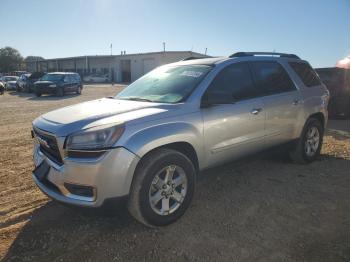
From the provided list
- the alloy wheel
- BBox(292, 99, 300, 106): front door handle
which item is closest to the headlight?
the alloy wheel

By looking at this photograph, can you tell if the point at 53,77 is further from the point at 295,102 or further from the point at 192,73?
the point at 192,73

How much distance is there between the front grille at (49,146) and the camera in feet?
11.3

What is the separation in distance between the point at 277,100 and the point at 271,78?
1.17ft

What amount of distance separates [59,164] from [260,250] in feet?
6.83

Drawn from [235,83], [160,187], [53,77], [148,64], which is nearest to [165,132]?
[160,187]

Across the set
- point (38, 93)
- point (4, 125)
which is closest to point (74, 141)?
point (4, 125)

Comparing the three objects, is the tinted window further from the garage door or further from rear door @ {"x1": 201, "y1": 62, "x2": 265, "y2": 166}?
the garage door

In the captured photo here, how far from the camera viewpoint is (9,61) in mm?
82438

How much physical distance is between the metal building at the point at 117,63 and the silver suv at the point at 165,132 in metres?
44.1

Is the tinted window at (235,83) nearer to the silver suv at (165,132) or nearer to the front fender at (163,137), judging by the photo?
the silver suv at (165,132)

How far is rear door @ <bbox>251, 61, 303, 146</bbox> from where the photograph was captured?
16.2 ft

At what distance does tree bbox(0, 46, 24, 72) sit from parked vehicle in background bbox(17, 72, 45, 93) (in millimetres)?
57548

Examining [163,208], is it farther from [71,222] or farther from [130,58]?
[130,58]

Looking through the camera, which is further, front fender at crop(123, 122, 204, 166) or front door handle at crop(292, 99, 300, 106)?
front door handle at crop(292, 99, 300, 106)
